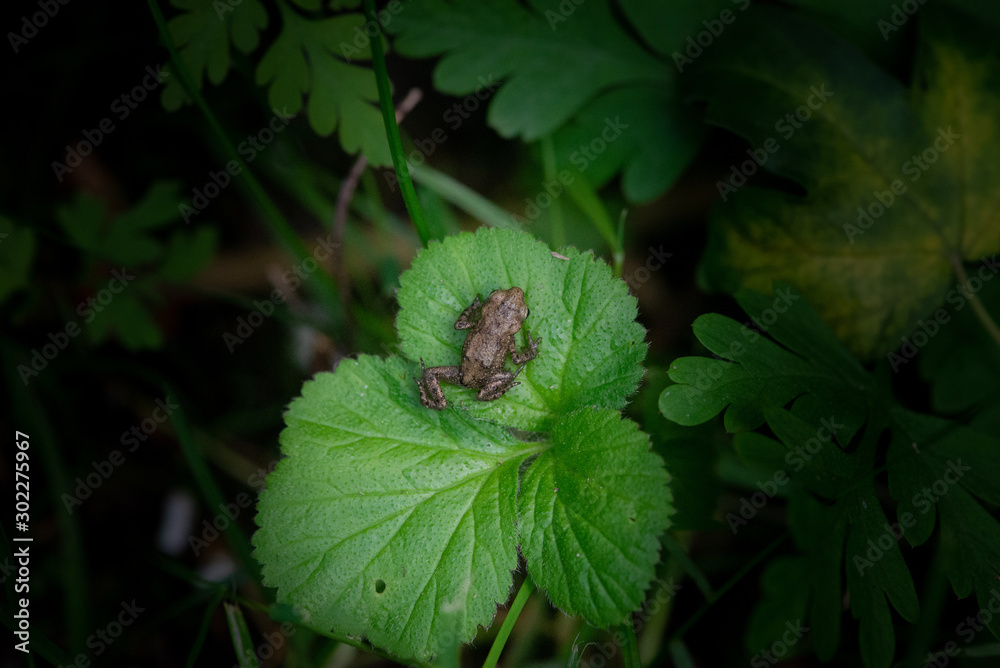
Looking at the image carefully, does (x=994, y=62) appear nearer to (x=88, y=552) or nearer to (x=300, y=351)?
(x=300, y=351)

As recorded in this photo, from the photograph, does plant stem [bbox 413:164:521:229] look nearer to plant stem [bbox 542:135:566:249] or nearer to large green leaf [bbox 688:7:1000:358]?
plant stem [bbox 542:135:566:249]

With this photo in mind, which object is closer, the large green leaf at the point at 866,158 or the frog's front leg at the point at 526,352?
the frog's front leg at the point at 526,352

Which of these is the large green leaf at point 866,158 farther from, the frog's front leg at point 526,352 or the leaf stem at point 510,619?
the leaf stem at point 510,619

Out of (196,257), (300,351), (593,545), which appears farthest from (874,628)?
(196,257)

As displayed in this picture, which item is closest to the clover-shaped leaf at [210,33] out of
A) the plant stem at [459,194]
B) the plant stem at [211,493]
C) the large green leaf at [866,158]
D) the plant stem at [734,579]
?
the plant stem at [459,194]

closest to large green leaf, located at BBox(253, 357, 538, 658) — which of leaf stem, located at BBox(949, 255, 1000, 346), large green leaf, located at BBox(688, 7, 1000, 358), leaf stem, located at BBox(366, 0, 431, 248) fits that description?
leaf stem, located at BBox(366, 0, 431, 248)

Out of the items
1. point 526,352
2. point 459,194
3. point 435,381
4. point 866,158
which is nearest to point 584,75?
point 459,194

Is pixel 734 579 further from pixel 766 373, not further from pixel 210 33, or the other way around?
pixel 210 33
